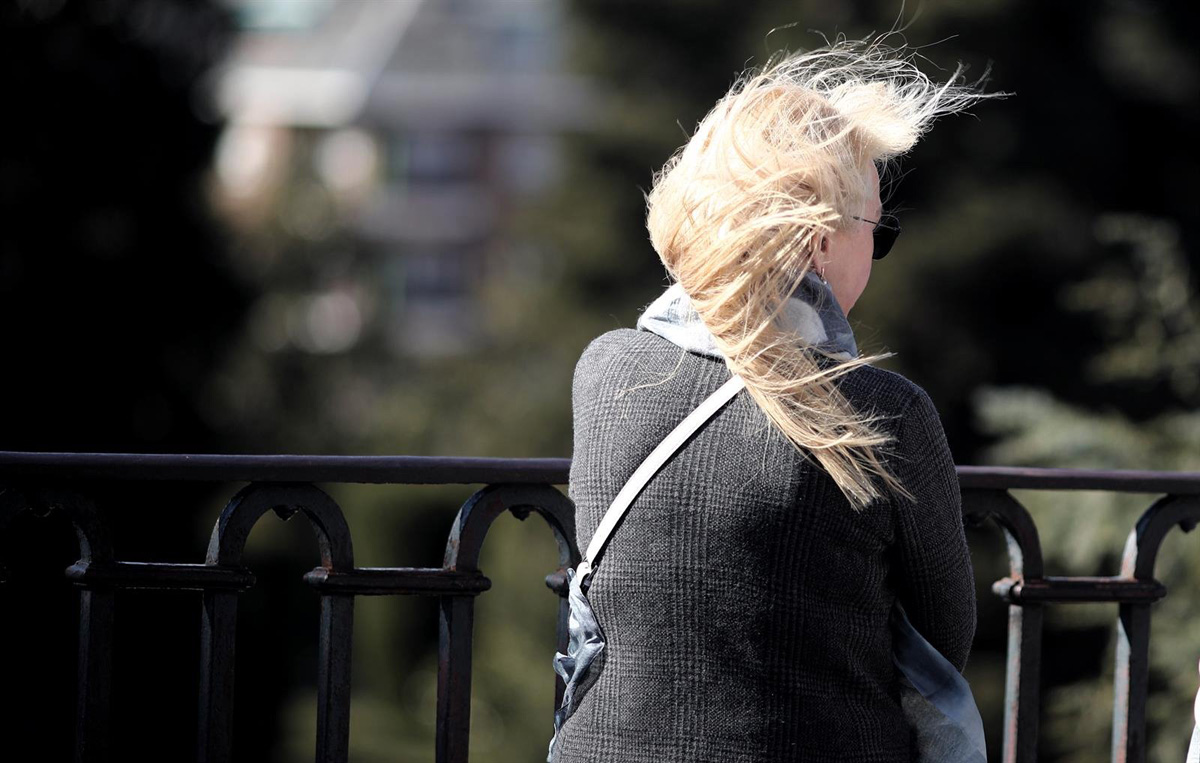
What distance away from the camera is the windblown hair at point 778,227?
1.68 meters

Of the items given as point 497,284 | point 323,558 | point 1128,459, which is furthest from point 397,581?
point 497,284

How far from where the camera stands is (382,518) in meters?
18.0

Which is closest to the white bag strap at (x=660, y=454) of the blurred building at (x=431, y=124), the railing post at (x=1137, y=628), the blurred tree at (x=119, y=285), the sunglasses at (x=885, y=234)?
the sunglasses at (x=885, y=234)

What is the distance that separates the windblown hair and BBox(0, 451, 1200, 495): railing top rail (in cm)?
72

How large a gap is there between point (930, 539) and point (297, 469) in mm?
1150

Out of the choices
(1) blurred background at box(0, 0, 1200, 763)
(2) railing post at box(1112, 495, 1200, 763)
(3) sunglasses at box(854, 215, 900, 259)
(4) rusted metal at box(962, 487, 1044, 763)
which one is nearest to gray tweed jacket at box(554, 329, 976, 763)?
(3) sunglasses at box(854, 215, 900, 259)

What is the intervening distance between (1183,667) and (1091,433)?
0.81 meters

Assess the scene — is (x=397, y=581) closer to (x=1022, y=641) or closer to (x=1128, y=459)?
(x=1022, y=641)

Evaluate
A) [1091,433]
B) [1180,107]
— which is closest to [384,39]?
[1180,107]

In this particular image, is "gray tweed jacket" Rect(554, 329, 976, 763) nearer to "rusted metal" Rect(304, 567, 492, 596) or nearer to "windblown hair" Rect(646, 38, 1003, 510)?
"windblown hair" Rect(646, 38, 1003, 510)

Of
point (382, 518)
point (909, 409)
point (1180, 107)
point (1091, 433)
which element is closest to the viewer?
point (909, 409)

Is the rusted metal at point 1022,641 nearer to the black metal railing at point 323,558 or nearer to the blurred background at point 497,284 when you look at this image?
the black metal railing at point 323,558

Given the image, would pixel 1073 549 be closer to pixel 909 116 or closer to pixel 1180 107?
pixel 909 116

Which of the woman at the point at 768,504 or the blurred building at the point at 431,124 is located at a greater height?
the blurred building at the point at 431,124
